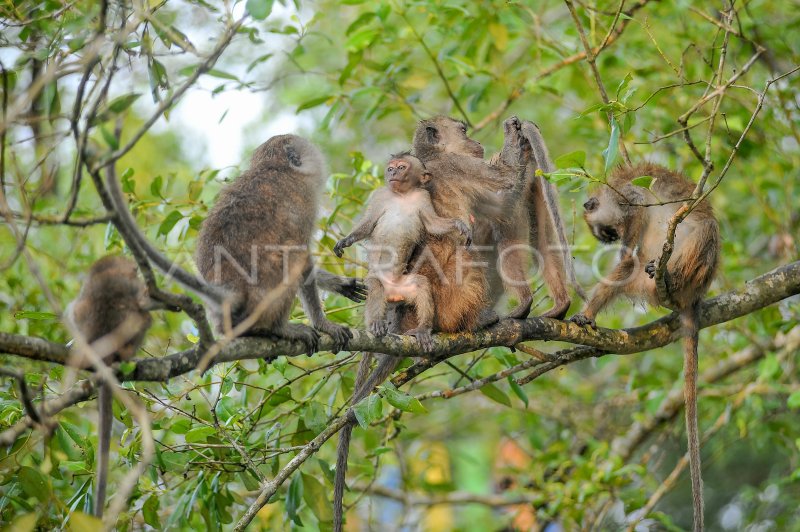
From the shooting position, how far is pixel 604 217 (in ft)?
22.2

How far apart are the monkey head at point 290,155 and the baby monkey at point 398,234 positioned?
0.51 meters

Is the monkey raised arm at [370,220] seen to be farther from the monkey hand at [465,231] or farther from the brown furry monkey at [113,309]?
the brown furry monkey at [113,309]

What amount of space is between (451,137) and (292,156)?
1.50m

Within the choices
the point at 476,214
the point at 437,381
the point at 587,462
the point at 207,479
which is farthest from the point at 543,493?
the point at 207,479

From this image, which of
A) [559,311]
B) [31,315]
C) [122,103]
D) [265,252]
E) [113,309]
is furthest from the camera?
[559,311]

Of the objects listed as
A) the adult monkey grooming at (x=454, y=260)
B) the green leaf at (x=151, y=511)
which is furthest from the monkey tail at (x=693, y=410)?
the green leaf at (x=151, y=511)

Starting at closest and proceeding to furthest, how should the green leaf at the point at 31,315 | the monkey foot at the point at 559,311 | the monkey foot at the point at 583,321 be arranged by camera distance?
the green leaf at the point at 31,315 → the monkey foot at the point at 583,321 → the monkey foot at the point at 559,311

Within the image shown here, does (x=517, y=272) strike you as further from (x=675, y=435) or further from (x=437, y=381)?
(x=675, y=435)

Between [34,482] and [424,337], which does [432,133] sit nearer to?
[424,337]

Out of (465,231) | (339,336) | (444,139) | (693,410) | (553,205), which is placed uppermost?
(444,139)

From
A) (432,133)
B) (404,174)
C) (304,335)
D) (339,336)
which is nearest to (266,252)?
(304,335)

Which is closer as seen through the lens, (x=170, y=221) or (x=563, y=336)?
(x=563, y=336)

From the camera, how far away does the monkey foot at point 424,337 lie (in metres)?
5.43

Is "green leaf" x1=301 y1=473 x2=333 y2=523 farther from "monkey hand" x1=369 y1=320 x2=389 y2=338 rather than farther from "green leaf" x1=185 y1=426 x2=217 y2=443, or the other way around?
"monkey hand" x1=369 y1=320 x2=389 y2=338
